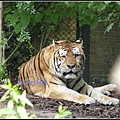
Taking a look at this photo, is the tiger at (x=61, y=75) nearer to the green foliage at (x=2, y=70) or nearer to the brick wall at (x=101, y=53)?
Result: the green foliage at (x=2, y=70)

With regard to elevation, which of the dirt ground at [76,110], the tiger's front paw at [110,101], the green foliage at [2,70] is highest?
the green foliage at [2,70]

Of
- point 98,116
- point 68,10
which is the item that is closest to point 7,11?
point 68,10

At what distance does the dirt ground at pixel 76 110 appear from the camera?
3.65m

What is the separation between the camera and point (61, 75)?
4.70m

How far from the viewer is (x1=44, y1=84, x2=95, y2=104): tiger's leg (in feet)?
14.0

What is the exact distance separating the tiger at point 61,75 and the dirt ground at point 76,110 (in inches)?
5.6

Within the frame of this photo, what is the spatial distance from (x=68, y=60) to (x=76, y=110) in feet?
2.79

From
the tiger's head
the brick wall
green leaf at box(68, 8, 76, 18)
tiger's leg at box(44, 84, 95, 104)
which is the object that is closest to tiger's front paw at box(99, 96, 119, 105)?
tiger's leg at box(44, 84, 95, 104)

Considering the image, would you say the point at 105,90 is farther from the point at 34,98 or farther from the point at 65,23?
the point at 65,23

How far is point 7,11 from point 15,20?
24cm

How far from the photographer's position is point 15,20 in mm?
3469

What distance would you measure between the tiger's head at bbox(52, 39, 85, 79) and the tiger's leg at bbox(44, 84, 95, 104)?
135 mm

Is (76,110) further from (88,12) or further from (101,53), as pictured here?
(101,53)

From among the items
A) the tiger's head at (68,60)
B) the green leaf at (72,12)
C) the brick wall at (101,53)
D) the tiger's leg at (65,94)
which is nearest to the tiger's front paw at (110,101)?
the tiger's leg at (65,94)
